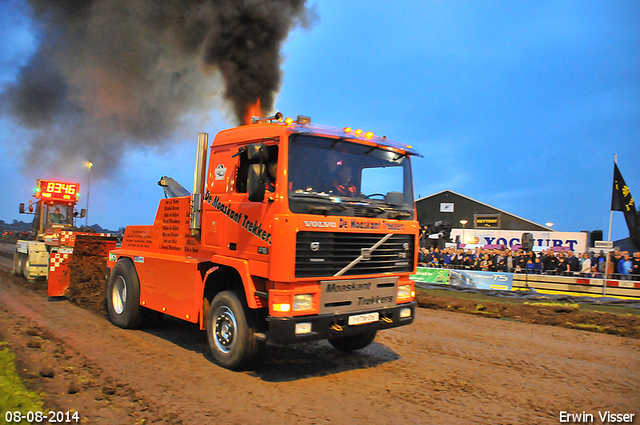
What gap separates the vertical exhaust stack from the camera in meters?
5.92

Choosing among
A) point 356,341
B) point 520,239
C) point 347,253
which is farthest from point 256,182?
point 520,239

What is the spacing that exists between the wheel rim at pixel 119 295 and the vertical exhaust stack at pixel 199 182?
2386 millimetres

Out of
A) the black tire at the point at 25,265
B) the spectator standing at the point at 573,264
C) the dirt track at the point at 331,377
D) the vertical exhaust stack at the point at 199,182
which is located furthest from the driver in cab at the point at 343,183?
the spectator standing at the point at 573,264

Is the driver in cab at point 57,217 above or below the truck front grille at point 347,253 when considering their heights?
above

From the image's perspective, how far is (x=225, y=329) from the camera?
5.09 metres

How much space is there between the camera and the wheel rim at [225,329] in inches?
196

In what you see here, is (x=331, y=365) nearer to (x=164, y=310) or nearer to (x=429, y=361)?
(x=429, y=361)

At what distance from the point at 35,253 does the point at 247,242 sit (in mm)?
9992

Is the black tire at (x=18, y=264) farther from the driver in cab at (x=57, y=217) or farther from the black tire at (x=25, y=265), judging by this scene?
the driver in cab at (x=57, y=217)

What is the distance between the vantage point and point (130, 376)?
475 centimetres

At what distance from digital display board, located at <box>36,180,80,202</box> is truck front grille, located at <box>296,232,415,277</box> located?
1450 centimetres

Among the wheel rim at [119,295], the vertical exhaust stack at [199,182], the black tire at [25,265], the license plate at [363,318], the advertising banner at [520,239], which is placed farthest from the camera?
the advertising banner at [520,239]

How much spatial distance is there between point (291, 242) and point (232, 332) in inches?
57.1

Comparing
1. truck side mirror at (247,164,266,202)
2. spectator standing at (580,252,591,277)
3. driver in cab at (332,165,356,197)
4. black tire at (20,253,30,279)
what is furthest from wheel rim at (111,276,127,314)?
spectator standing at (580,252,591,277)
